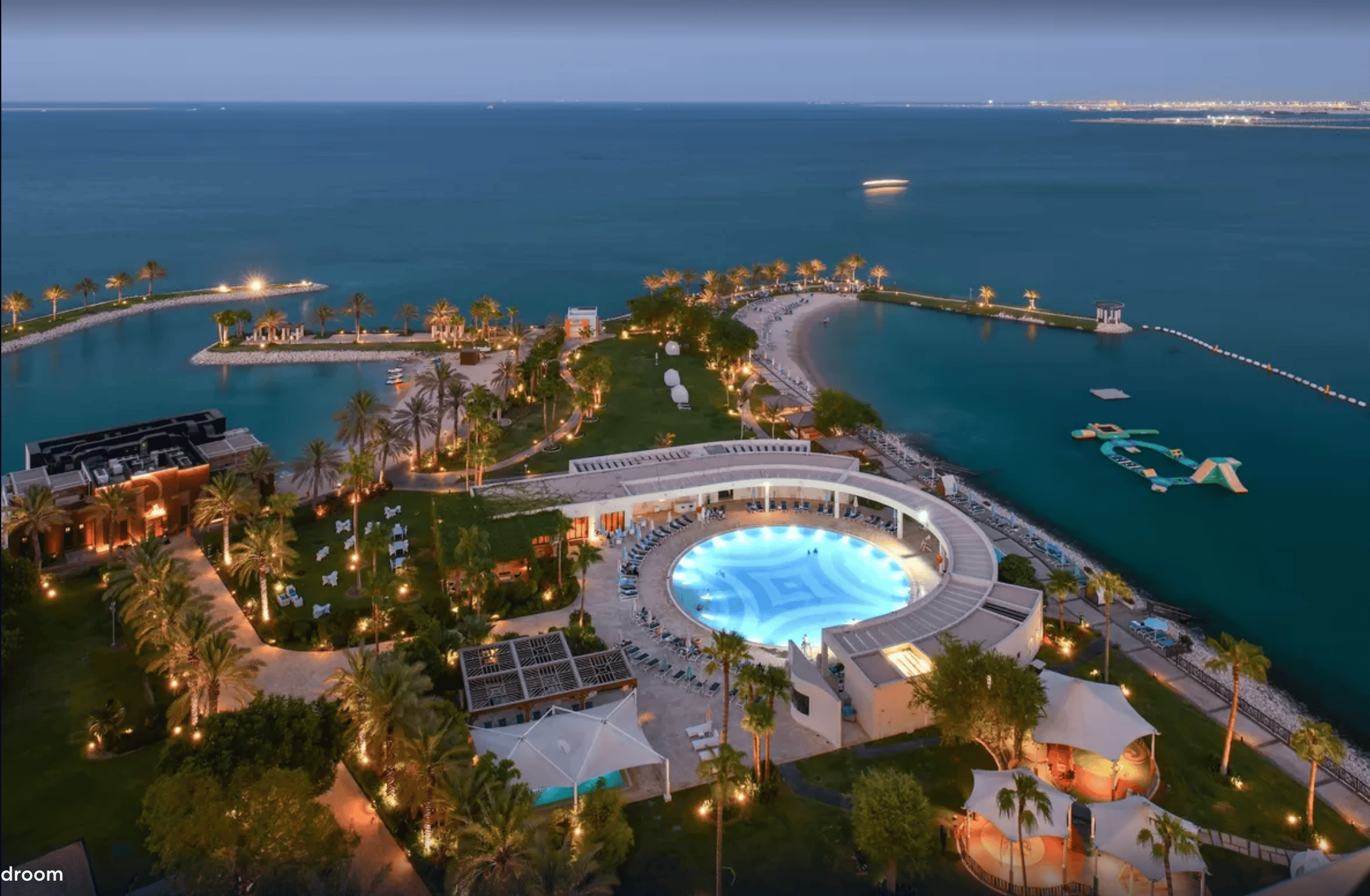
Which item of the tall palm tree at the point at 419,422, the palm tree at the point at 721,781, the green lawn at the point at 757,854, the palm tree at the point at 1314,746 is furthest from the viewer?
the tall palm tree at the point at 419,422

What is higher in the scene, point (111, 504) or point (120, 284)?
point (120, 284)

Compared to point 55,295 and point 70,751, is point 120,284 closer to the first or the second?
point 55,295

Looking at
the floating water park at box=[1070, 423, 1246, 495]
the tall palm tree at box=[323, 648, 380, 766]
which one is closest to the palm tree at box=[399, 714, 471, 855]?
the tall palm tree at box=[323, 648, 380, 766]

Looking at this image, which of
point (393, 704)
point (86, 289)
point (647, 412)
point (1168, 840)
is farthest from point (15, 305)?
point (1168, 840)

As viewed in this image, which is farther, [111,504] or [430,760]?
[111,504]

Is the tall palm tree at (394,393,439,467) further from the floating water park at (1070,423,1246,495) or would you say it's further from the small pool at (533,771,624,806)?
the floating water park at (1070,423,1246,495)

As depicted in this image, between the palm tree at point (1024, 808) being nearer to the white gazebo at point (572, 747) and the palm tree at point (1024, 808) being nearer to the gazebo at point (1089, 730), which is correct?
the gazebo at point (1089, 730)

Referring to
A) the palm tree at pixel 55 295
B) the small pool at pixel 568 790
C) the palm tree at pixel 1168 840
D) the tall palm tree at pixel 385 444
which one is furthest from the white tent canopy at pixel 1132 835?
the palm tree at pixel 55 295
